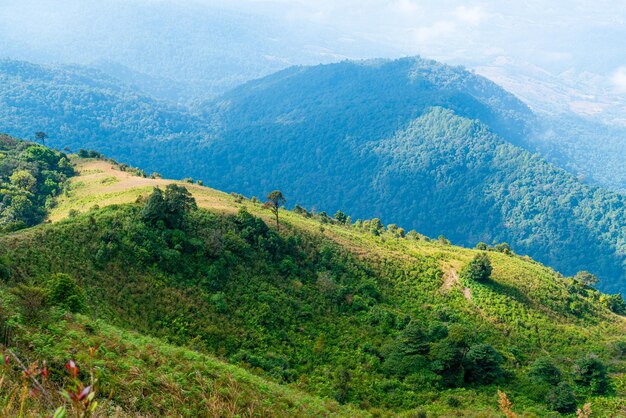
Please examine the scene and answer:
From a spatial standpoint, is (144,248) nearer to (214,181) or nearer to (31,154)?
(31,154)

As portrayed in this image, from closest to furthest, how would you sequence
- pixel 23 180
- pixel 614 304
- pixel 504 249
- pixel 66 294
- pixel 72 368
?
1. pixel 72 368
2. pixel 66 294
3. pixel 614 304
4. pixel 23 180
5. pixel 504 249

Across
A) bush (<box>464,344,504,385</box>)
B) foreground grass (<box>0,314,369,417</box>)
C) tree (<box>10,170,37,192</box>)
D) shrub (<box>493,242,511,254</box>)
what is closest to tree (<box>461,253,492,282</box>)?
bush (<box>464,344,504,385</box>)

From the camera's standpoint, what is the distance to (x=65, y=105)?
19438cm

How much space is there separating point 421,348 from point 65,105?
20861 centimetres

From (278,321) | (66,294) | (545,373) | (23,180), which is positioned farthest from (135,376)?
(23,180)

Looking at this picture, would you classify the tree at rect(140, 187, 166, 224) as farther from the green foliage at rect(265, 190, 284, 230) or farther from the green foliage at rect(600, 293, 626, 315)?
the green foliage at rect(600, 293, 626, 315)

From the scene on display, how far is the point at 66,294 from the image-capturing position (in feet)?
60.5

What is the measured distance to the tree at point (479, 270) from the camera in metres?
42.2

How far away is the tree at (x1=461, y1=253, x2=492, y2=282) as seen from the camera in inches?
1662

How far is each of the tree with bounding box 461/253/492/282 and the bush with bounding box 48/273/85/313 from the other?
34.4 meters

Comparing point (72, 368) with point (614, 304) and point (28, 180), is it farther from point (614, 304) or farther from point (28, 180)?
point (614, 304)

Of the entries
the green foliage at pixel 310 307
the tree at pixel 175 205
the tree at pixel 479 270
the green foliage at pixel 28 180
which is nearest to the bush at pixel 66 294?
the green foliage at pixel 310 307

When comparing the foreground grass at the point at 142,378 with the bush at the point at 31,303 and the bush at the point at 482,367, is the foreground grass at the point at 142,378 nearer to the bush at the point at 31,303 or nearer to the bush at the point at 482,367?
the bush at the point at 31,303

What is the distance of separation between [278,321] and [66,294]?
14188 millimetres
